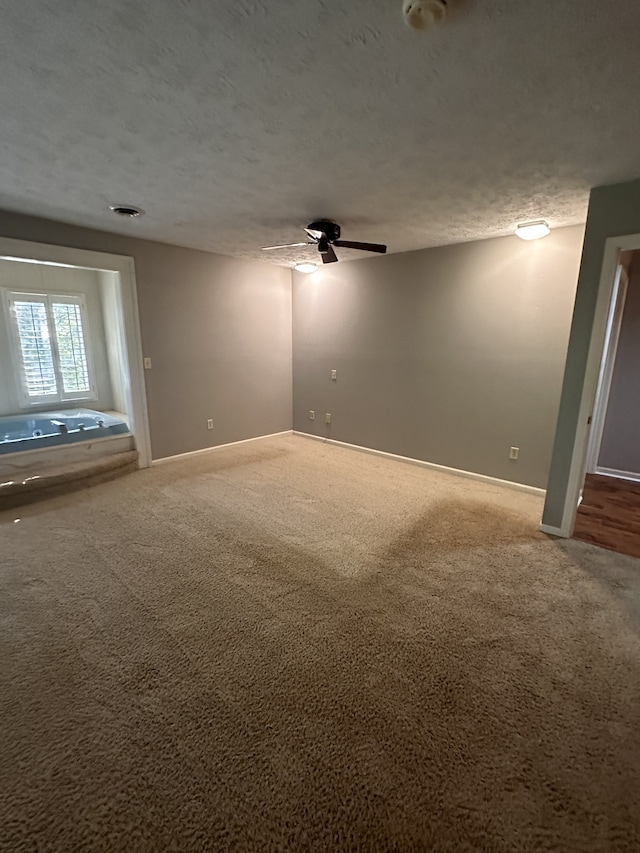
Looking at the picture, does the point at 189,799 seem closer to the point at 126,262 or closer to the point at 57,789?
the point at 57,789

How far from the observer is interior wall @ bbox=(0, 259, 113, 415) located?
17.5 ft

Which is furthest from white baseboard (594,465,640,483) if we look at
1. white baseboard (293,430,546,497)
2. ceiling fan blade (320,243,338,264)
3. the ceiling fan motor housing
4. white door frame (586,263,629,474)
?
the ceiling fan motor housing

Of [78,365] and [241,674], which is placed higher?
[78,365]

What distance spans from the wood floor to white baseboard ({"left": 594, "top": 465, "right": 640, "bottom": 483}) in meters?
0.08

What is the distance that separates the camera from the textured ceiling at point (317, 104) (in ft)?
4.12

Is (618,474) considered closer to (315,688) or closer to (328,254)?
(328,254)

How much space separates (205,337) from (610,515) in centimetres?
457

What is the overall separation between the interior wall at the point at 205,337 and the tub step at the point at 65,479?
1.34ft

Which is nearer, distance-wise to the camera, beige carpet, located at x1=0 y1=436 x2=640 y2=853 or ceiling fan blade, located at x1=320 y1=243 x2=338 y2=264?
beige carpet, located at x1=0 y1=436 x2=640 y2=853

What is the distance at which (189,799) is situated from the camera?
1.23 meters

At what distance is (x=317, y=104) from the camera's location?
1690mm

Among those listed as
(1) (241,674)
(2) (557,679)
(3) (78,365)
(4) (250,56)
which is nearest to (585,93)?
(4) (250,56)

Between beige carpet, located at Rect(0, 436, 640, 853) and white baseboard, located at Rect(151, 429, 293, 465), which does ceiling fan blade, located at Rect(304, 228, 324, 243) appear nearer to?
beige carpet, located at Rect(0, 436, 640, 853)

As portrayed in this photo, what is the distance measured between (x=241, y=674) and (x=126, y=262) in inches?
154
